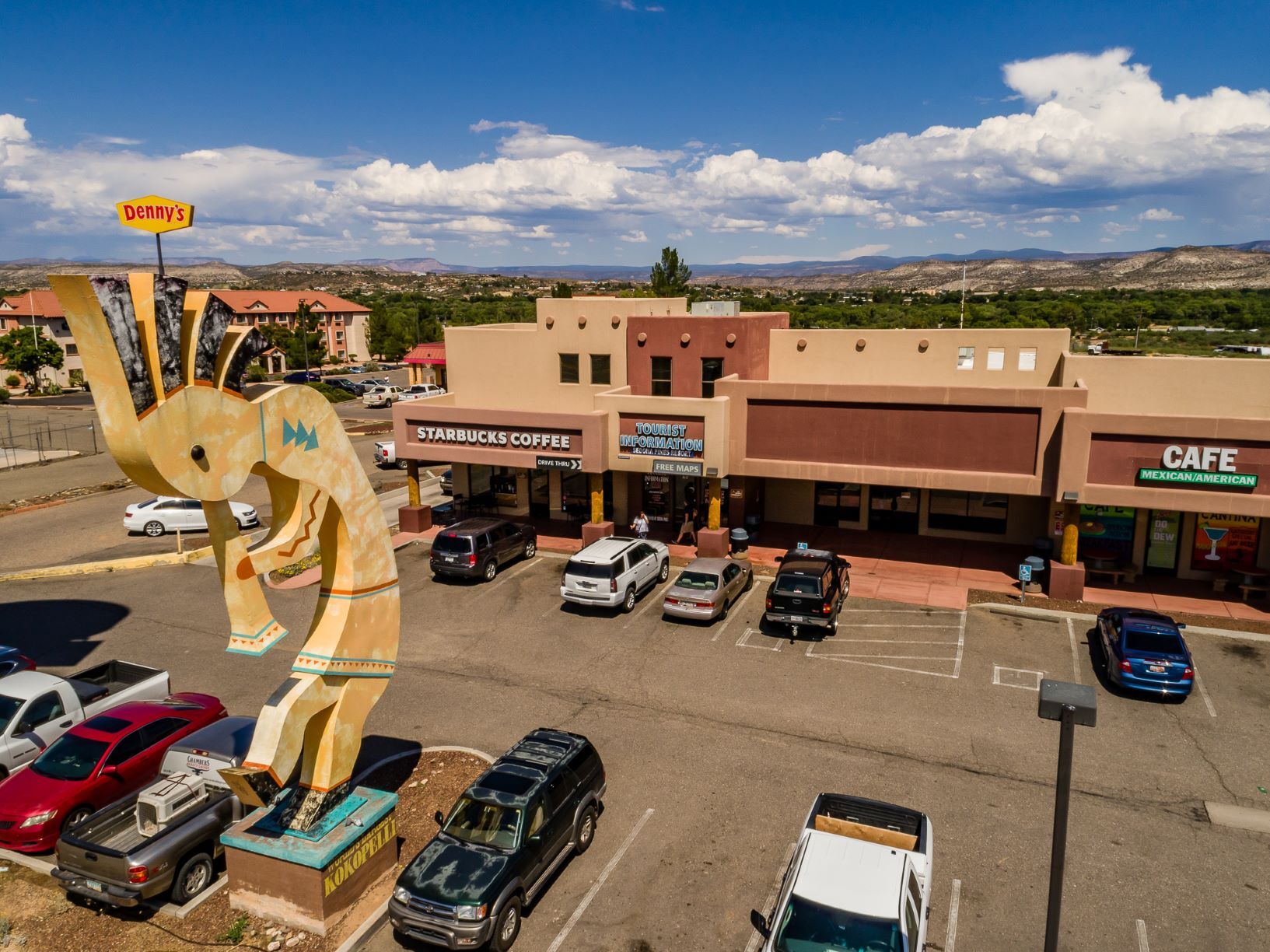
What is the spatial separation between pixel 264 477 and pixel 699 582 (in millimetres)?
13668

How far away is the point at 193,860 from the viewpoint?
40.2 ft

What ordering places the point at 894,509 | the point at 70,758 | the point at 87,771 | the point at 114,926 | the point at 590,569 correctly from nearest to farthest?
the point at 114,926, the point at 87,771, the point at 70,758, the point at 590,569, the point at 894,509

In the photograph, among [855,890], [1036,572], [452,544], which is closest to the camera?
[855,890]

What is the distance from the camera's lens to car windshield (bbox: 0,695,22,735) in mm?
15141

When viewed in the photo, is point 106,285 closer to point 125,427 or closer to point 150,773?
point 125,427

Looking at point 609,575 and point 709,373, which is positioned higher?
point 709,373

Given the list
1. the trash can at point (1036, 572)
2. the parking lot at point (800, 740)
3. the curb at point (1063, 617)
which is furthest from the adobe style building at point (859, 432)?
the parking lot at point (800, 740)

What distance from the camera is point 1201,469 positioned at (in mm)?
21984

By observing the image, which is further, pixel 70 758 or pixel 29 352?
pixel 29 352

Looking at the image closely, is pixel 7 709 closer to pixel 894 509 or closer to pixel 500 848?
pixel 500 848

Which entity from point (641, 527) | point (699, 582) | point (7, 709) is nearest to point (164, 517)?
point (7, 709)

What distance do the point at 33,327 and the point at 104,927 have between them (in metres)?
87.1

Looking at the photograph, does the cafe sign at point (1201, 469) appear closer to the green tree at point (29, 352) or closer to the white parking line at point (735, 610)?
the white parking line at point (735, 610)

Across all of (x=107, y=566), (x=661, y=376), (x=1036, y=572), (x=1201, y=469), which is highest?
(x=661, y=376)
